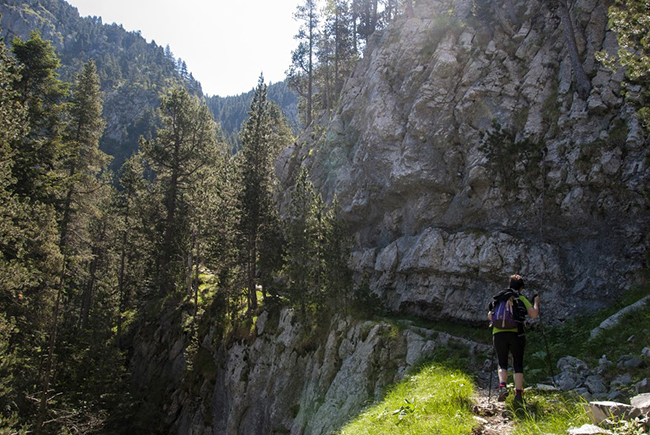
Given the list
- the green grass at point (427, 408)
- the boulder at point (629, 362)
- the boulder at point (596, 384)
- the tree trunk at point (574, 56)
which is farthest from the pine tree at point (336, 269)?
the tree trunk at point (574, 56)

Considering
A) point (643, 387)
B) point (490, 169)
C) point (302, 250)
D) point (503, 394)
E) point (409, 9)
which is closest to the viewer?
point (643, 387)

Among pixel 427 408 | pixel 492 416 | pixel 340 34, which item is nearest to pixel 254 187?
pixel 427 408

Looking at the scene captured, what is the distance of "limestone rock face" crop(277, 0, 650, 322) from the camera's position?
15008 millimetres

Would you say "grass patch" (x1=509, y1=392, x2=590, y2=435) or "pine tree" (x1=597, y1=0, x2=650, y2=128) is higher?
"pine tree" (x1=597, y1=0, x2=650, y2=128)

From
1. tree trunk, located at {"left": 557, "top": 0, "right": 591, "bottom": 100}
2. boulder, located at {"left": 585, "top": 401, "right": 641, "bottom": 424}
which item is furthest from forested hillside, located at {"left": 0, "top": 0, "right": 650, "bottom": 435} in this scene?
boulder, located at {"left": 585, "top": 401, "right": 641, "bottom": 424}

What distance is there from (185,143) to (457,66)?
955 inches

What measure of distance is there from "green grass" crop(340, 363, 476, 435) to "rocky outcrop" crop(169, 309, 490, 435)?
2019 mm

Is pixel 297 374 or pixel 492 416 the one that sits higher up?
pixel 492 416

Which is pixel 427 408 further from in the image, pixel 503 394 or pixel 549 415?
pixel 549 415

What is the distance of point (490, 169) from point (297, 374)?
1458cm

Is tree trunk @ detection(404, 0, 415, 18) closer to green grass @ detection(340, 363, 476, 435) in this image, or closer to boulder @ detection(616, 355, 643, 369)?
green grass @ detection(340, 363, 476, 435)

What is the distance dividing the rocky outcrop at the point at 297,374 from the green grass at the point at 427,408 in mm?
2019

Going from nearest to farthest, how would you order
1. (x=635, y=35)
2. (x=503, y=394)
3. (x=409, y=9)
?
1. (x=503, y=394)
2. (x=635, y=35)
3. (x=409, y=9)

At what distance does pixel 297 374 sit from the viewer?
2077cm
